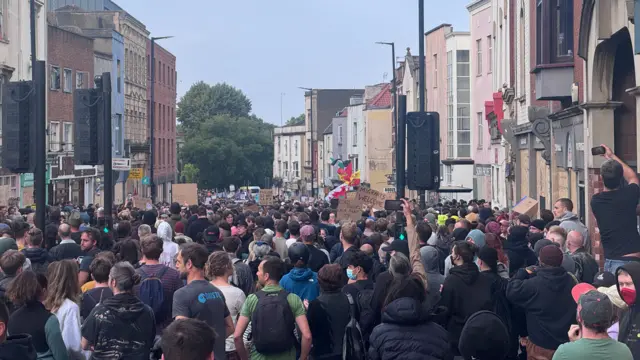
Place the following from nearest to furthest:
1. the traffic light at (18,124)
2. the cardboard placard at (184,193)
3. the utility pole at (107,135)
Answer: the traffic light at (18,124) → the utility pole at (107,135) → the cardboard placard at (184,193)

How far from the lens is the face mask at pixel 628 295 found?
6418 millimetres

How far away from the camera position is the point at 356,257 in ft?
32.0

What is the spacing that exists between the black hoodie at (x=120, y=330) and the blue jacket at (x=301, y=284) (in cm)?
234

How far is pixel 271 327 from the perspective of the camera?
823 cm

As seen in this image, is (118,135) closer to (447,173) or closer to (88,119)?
(447,173)

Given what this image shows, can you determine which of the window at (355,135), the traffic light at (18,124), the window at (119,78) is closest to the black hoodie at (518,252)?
the traffic light at (18,124)

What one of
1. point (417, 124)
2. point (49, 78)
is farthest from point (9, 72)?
point (417, 124)

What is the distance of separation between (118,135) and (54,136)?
13327 mm

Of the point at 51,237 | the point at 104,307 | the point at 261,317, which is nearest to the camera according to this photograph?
the point at 104,307

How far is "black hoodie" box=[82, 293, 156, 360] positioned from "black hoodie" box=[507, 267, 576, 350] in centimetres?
327

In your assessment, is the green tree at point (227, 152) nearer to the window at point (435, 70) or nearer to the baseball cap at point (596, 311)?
the window at point (435, 70)

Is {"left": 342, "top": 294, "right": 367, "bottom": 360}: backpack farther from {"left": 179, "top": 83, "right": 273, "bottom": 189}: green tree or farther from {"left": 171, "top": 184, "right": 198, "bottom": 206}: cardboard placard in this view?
{"left": 179, "top": 83, "right": 273, "bottom": 189}: green tree

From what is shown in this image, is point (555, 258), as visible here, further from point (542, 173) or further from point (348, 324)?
point (542, 173)

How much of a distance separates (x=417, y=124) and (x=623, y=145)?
4058mm
